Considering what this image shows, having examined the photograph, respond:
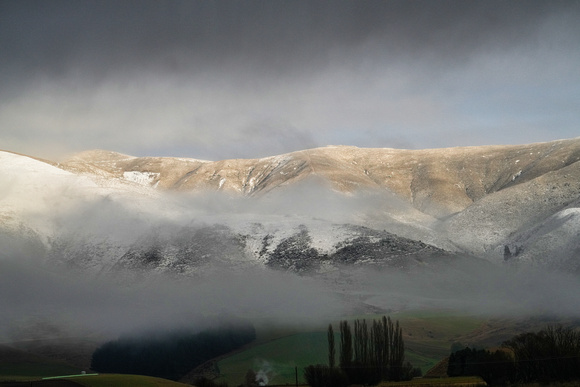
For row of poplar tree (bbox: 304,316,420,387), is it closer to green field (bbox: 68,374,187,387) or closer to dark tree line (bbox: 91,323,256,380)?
green field (bbox: 68,374,187,387)

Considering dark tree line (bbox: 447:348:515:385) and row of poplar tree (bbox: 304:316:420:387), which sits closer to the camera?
dark tree line (bbox: 447:348:515:385)

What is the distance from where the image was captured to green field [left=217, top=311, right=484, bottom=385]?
114m

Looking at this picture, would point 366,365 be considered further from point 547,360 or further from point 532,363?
point 547,360

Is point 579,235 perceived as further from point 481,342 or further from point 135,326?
point 135,326

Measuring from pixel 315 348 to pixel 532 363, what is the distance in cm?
6163

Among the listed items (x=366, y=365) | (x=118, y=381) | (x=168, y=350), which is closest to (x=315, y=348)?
(x=168, y=350)

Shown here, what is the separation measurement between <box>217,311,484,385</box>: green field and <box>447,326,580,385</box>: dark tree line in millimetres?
33839

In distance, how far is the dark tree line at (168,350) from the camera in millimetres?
126625

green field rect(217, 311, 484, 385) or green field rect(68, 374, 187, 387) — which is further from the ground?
green field rect(68, 374, 187, 387)

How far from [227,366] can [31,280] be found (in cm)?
9781

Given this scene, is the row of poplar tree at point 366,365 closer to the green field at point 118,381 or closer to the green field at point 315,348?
the green field at point 315,348

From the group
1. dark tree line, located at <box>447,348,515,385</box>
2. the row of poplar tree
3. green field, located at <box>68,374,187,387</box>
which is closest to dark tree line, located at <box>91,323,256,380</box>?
the row of poplar tree

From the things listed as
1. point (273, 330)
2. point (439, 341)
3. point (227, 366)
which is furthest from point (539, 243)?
point (227, 366)

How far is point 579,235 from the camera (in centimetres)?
18500
